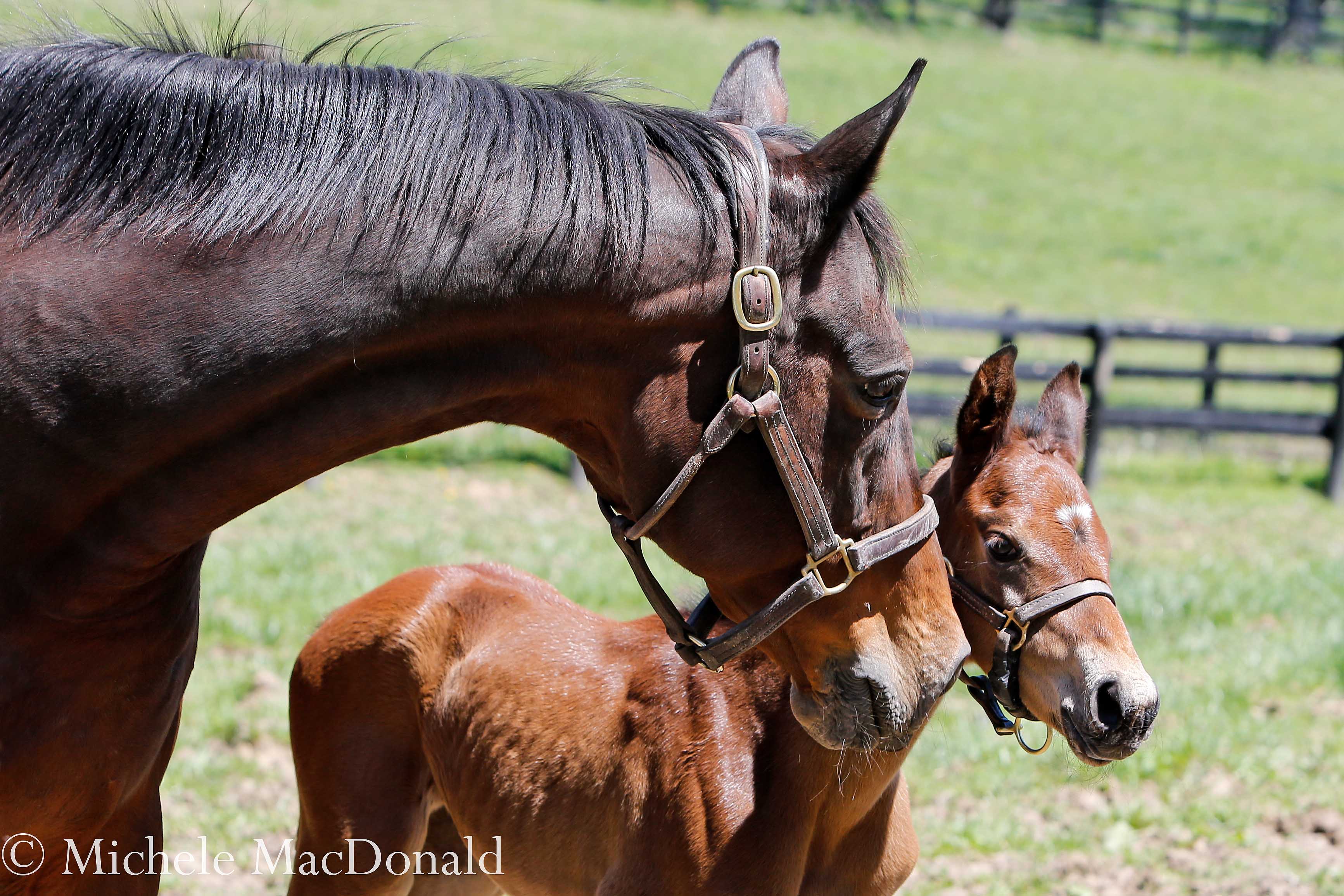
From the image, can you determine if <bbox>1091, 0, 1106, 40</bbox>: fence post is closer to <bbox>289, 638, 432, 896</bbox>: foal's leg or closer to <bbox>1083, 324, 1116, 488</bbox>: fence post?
<bbox>1083, 324, 1116, 488</bbox>: fence post

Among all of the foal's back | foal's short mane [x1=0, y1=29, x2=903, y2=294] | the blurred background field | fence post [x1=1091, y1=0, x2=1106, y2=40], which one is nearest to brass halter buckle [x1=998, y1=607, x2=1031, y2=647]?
the foal's back

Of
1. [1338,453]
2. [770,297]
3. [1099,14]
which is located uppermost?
[770,297]

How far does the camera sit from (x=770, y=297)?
186 centimetres

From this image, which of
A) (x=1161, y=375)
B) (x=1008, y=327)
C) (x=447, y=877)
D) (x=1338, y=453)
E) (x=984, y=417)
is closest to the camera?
(x=984, y=417)

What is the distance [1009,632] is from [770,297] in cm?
139

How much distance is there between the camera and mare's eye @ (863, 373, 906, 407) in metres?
1.95

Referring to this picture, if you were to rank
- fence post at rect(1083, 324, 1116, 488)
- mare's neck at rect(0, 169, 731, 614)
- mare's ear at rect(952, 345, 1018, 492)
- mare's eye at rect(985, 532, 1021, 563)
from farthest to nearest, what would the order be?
fence post at rect(1083, 324, 1116, 488) → mare's ear at rect(952, 345, 1018, 492) → mare's eye at rect(985, 532, 1021, 563) → mare's neck at rect(0, 169, 731, 614)

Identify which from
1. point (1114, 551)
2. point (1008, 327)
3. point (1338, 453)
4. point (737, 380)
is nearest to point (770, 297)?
point (737, 380)

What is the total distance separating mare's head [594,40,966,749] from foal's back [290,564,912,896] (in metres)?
0.74

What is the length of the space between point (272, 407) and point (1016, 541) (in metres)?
1.81

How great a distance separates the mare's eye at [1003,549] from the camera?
2898mm

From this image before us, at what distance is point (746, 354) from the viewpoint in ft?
6.08

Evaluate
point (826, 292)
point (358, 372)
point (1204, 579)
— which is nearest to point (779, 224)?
point (826, 292)

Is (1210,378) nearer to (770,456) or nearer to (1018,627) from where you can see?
(1018,627)
